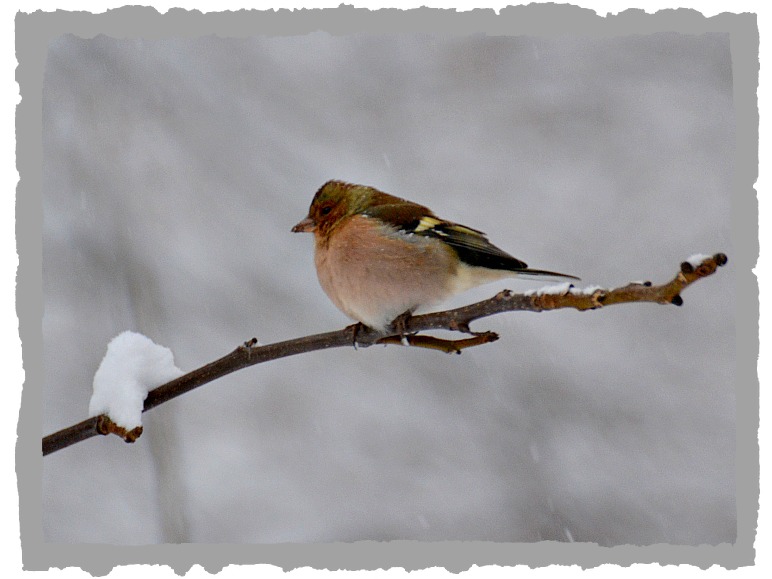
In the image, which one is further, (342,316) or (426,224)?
(342,316)

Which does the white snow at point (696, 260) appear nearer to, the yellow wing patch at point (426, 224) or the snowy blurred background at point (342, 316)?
the yellow wing patch at point (426, 224)

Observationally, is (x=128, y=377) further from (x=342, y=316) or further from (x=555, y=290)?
(x=342, y=316)

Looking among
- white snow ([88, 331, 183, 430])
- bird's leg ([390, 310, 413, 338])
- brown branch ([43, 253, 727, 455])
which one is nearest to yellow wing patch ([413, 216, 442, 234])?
bird's leg ([390, 310, 413, 338])

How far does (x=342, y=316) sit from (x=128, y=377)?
2.98m

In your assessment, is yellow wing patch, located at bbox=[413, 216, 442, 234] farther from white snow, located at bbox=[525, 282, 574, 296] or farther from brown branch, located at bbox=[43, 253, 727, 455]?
white snow, located at bbox=[525, 282, 574, 296]

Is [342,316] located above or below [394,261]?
above

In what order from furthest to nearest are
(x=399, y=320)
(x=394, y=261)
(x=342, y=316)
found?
(x=342, y=316), (x=394, y=261), (x=399, y=320)

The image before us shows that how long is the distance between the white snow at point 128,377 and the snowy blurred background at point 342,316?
207 centimetres

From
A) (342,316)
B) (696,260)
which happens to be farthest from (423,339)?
(342,316)

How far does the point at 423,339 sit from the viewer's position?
1.61 m

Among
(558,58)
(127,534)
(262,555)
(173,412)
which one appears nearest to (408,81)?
(558,58)

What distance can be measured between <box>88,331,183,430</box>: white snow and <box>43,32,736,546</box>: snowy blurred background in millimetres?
2070

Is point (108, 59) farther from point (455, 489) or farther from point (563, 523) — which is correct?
point (563, 523)

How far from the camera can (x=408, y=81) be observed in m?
4.72
